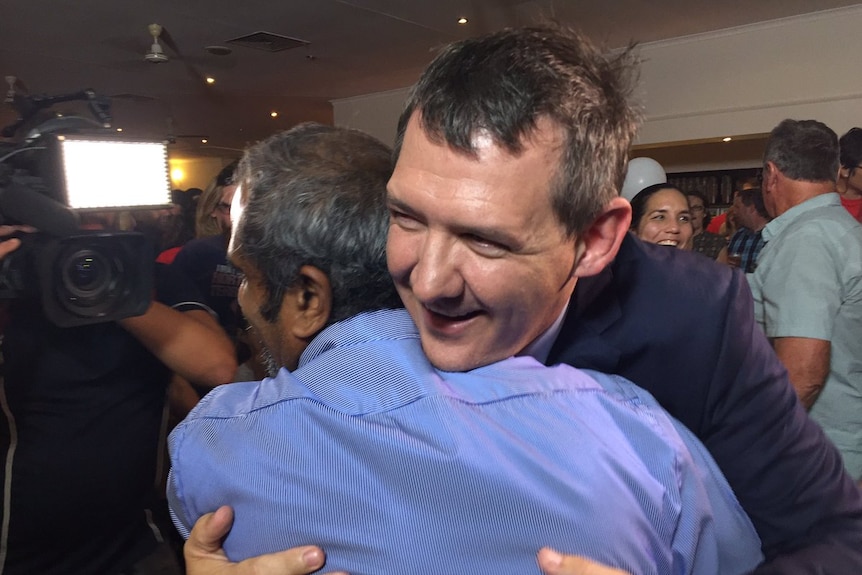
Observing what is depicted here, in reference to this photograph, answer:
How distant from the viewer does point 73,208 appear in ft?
3.88

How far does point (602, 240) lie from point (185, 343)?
0.93 meters

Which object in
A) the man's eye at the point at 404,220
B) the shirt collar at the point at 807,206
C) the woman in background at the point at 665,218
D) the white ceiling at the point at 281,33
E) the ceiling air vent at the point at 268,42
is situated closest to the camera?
the man's eye at the point at 404,220

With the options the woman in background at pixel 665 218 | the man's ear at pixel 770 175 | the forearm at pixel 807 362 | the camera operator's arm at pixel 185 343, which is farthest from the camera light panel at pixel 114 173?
the man's ear at pixel 770 175

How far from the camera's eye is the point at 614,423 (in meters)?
0.67

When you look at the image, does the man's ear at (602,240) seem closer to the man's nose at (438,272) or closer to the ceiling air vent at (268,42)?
the man's nose at (438,272)

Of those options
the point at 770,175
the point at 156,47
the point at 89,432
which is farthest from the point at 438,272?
the point at 156,47

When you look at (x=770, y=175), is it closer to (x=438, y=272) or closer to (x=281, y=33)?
(x=438, y=272)

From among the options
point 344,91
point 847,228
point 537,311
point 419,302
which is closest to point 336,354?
point 419,302

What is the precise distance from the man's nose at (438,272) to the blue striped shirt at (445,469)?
0.22 ft

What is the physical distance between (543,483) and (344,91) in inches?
283

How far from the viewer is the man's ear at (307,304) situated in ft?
2.85

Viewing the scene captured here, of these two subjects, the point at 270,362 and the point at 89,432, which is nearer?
the point at 270,362

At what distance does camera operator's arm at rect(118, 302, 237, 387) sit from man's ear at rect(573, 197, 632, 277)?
35.5 inches

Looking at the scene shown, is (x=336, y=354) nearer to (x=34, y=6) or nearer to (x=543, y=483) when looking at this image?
(x=543, y=483)
